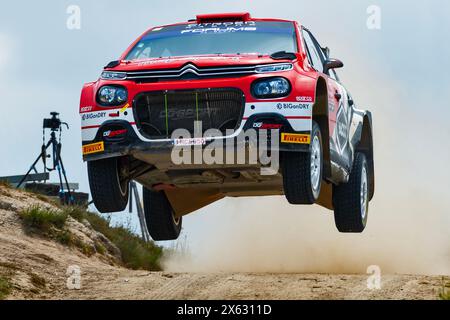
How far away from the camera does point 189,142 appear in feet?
36.0

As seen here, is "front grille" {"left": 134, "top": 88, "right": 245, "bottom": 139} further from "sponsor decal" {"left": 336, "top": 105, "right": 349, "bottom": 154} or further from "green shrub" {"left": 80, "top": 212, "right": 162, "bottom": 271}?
"green shrub" {"left": 80, "top": 212, "right": 162, "bottom": 271}

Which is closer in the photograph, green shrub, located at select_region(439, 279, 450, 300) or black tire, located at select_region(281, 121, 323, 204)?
green shrub, located at select_region(439, 279, 450, 300)

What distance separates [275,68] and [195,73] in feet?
2.47

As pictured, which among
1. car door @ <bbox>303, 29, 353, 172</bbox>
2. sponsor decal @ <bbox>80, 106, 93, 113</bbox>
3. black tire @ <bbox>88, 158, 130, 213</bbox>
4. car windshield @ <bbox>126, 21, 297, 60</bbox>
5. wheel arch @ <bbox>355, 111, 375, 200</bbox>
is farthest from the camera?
wheel arch @ <bbox>355, 111, 375, 200</bbox>

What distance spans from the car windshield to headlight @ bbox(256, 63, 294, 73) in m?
0.62

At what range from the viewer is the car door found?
1227 cm

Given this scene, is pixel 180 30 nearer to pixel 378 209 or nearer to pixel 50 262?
pixel 50 262

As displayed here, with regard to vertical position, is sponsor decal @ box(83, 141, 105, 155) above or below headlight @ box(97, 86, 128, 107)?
below

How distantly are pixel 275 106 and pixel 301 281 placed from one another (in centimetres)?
162

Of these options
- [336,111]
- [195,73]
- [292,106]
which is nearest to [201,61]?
[195,73]

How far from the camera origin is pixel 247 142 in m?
10.9

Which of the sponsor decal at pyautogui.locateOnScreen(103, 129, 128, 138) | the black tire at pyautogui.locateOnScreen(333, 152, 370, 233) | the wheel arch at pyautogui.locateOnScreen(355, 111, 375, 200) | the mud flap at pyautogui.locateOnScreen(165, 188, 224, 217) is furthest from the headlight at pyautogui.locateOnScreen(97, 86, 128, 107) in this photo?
the wheel arch at pyautogui.locateOnScreen(355, 111, 375, 200)

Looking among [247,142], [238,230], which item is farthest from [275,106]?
[238,230]

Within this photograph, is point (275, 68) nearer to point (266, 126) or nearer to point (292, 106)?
point (292, 106)
